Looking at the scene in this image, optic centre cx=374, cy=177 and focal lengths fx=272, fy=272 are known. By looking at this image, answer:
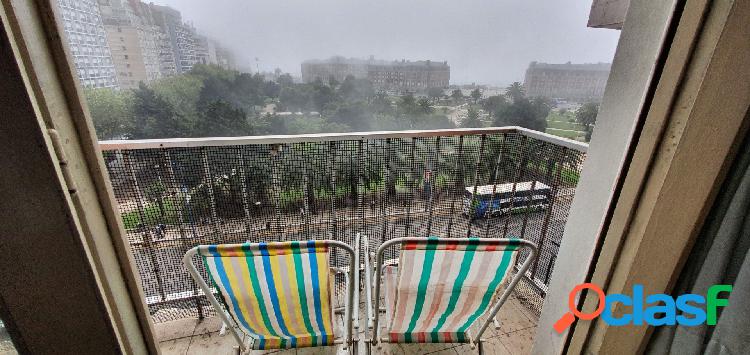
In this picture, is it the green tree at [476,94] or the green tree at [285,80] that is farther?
the green tree at [285,80]

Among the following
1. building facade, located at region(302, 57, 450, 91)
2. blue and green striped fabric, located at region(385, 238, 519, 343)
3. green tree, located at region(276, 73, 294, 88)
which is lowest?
blue and green striped fabric, located at region(385, 238, 519, 343)

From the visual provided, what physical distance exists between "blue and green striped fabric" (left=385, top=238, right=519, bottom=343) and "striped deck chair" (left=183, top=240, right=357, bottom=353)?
240 mm

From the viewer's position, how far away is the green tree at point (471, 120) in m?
2.22

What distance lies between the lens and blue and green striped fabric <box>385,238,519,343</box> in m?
1.10

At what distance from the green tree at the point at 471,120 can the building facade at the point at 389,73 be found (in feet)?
4.34

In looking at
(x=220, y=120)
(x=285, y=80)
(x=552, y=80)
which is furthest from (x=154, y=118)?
(x=552, y=80)

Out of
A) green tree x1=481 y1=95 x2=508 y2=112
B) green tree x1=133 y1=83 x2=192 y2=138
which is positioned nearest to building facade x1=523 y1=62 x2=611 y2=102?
green tree x1=481 y1=95 x2=508 y2=112

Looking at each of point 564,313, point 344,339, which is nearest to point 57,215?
point 344,339

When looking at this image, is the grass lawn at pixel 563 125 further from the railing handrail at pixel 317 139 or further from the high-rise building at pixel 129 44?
the high-rise building at pixel 129 44

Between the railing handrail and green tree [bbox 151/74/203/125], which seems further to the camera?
green tree [bbox 151/74/203/125]

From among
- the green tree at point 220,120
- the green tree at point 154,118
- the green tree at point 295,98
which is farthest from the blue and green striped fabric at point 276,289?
the green tree at point 295,98

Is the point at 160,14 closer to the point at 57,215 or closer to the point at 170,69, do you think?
the point at 170,69

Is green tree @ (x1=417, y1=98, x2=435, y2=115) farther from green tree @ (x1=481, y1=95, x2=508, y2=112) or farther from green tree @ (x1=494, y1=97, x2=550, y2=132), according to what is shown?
green tree @ (x1=494, y1=97, x2=550, y2=132)

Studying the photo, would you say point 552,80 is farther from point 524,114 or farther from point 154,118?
point 154,118
